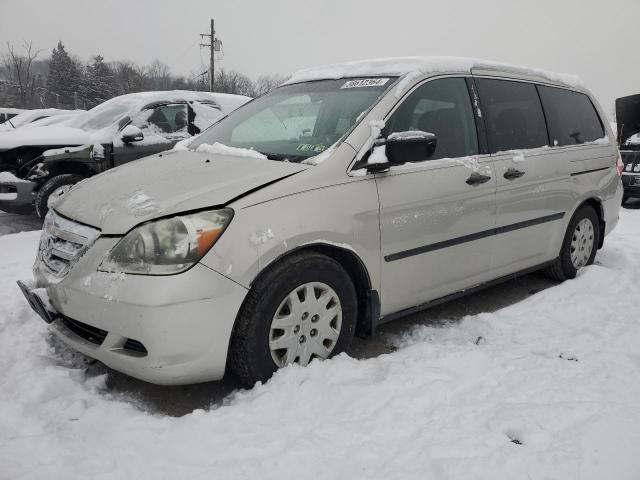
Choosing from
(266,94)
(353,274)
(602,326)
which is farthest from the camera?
(266,94)

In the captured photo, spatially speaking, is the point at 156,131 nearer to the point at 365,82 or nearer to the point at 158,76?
the point at 365,82

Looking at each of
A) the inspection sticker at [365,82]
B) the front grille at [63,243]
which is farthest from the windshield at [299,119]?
the front grille at [63,243]

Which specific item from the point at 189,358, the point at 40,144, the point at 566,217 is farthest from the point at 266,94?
the point at 40,144

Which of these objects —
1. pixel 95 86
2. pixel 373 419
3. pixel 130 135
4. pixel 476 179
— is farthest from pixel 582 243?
pixel 95 86

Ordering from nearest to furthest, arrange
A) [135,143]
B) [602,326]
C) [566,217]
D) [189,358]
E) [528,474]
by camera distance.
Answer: [528,474]
[189,358]
[602,326]
[566,217]
[135,143]

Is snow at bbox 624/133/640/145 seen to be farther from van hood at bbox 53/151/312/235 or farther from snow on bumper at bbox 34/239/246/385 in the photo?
snow on bumper at bbox 34/239/246/385

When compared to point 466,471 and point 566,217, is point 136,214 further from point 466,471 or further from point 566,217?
point 566,217

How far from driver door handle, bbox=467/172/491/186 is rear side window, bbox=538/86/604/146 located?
105cm

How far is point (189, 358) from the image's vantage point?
2324 millimetres

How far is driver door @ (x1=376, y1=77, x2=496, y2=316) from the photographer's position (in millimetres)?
2945

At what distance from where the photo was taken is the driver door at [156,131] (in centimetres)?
668

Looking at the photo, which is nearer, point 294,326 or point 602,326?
point 294,326

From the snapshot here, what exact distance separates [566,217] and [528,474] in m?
2.80

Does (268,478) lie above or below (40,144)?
below
